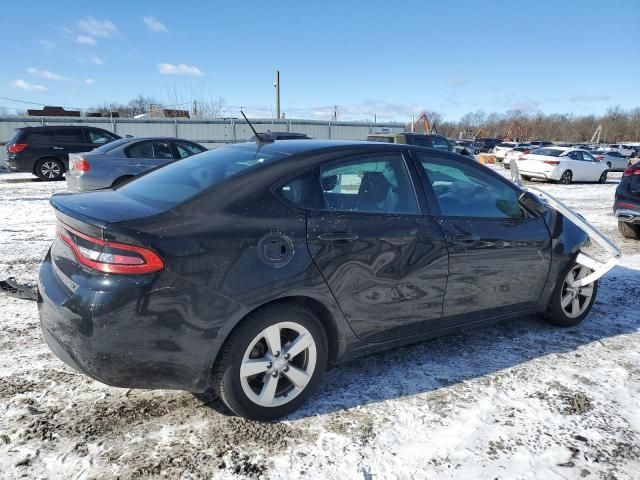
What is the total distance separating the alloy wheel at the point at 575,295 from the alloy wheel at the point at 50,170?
15.3 m

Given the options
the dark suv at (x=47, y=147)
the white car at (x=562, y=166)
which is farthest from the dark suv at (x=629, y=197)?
the dark suv at (x=47, y=147)

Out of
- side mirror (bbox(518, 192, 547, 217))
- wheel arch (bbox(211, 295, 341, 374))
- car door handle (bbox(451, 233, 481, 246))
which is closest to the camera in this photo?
wheel arch (bbox(211, 295, 341, 374))

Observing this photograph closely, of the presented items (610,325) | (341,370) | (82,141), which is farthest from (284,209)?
(82,141)

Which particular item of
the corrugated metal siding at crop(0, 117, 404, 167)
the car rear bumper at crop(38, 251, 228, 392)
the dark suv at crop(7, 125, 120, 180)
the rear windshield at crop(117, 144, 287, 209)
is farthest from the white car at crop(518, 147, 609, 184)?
the car rear bumper at crop(38, 251, 228, 392)

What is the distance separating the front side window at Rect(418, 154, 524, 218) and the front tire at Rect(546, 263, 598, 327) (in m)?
0.82

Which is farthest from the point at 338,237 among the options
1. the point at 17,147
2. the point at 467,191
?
the point at 17,147

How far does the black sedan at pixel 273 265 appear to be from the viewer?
2328mm

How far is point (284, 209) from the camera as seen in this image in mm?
2684

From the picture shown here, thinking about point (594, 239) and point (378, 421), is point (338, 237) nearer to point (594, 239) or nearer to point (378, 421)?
point (378, 421)

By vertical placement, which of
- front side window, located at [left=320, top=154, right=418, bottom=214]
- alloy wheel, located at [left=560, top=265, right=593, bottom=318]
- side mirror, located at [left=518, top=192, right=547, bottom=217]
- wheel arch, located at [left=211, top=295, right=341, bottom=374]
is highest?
front side window, located at [left=320, top=154, right=418, bottom=214]

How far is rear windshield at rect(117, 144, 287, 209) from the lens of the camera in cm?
270

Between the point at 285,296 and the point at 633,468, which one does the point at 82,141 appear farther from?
the point at 633,468

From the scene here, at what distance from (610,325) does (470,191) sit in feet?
6.51

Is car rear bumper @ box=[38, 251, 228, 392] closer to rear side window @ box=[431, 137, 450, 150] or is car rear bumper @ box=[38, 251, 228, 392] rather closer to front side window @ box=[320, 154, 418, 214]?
front side window @ box=[320, 154, 418, 214]
